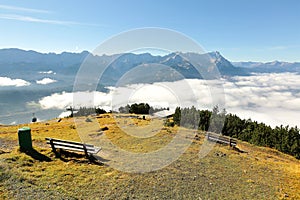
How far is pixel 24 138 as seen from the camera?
1670cm

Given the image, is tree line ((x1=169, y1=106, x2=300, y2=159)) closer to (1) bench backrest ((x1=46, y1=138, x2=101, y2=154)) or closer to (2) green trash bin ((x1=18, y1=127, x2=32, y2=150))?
(1) bench backrest ((x1=46, y1=138, x2=101, y2=154))

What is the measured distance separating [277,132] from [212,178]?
3664 cm

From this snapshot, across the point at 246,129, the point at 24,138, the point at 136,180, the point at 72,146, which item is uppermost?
the point at 24,138

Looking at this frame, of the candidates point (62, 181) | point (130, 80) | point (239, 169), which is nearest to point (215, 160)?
point (239, 169)

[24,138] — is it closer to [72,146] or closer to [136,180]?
[72,146]

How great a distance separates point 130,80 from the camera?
16625 mm

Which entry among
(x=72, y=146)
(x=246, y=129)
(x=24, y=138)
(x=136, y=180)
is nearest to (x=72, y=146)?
(x=72, y=146)

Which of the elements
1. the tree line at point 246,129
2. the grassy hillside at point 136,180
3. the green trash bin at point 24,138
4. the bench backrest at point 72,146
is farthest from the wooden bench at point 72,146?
the tree line at point 246,129

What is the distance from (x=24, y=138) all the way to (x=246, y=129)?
4532cm

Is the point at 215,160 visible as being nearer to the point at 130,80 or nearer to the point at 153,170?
the point at 153,170

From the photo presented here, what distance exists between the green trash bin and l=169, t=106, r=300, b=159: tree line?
2861 centimetres

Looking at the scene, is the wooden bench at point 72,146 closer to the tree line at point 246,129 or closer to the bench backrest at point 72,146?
the bench backrest at point 72,146

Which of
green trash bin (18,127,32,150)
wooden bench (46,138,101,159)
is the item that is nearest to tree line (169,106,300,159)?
wooden bench (46,138,101,159)

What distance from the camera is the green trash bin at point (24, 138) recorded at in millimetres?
16500
